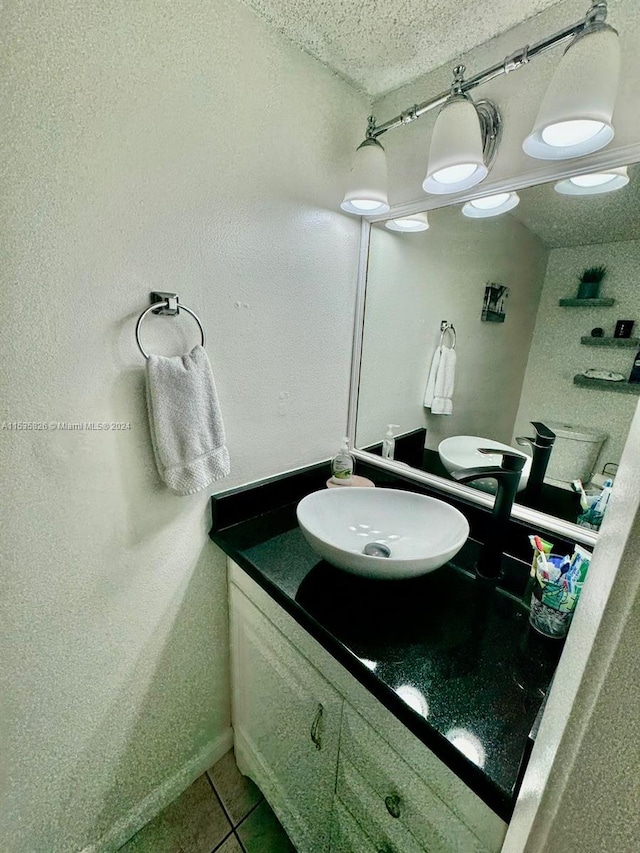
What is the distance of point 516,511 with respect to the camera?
1002 millimetres

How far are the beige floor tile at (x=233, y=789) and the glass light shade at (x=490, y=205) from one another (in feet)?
6.60

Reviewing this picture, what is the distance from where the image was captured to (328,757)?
2.55 feet

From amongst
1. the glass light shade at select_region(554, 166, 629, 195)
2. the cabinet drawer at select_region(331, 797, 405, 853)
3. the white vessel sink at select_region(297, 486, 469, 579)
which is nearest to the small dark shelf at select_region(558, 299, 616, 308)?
the glass light shade at select_region(554, 166, 629, 195)

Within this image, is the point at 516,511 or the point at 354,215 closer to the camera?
the point at 516,511

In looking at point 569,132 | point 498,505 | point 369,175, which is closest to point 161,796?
point 498,505

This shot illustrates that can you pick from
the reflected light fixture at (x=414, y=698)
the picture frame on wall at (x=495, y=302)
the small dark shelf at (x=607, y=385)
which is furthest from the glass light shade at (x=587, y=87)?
the reflected light fixture at (x=414, y=698)

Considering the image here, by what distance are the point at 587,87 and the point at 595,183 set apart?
0.77ft

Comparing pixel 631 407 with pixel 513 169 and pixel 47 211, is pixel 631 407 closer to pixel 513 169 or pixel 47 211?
pixel 513 169

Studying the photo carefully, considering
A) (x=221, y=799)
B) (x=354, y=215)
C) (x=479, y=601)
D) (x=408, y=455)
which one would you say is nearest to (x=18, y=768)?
(x=221, y=799)

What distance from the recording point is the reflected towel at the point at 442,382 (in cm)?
118

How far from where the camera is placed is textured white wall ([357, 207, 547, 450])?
3.31 feet

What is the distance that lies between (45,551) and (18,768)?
1.77 ft

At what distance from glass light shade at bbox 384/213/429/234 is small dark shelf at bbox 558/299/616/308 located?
537 mm

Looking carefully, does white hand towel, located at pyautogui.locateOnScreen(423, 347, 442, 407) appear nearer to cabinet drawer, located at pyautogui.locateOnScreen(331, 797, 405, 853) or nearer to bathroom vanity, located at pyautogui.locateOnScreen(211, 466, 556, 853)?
bathroom vanity, located at pyautogui.locateOnScreen(211, 466, 556, 853)
